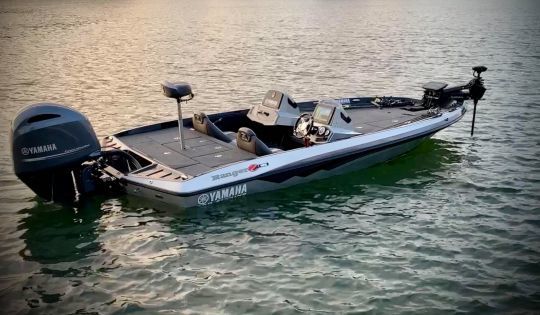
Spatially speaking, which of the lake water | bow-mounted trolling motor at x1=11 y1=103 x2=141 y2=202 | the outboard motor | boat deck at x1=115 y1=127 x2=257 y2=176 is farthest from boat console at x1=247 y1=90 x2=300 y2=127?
the outboard motor

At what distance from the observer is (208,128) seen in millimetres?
16859

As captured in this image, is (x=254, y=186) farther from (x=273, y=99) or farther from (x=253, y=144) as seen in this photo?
(x=273, y=99)

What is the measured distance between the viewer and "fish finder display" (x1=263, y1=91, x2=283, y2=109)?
17359 mm

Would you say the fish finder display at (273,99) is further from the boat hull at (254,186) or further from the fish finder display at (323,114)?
the boat hull at (254,186)

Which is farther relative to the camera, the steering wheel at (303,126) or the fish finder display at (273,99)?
the fish finder display at (273,99)

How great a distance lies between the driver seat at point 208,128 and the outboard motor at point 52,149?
434 cm

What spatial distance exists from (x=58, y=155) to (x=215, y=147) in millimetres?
4839

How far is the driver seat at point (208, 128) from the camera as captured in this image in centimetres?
1665

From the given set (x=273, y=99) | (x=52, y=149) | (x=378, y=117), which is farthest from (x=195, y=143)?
(x=378, y=117)

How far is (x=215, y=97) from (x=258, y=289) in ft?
65.3

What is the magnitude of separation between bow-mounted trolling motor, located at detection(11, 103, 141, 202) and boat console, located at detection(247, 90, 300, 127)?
546cm

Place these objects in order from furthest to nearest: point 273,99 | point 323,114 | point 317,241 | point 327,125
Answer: point 273,99 < point 323,114 < point 327,125 < point 317,241

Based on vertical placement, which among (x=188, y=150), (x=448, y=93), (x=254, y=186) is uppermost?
(x=448, y=93)

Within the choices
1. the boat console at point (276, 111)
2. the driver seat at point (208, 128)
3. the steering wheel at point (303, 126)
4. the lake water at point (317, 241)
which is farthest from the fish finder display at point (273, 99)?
the lake water at point (317, 241)
